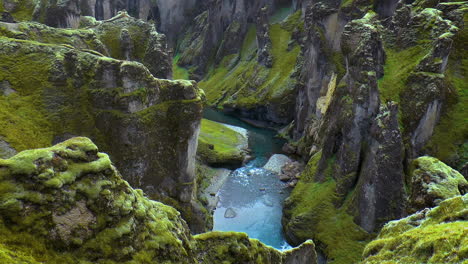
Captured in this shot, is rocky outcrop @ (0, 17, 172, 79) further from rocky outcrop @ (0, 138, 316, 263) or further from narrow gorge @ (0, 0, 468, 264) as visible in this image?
rocky outcrop @ (0, 138, 316, 263)

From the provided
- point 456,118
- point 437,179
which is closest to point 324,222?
point 456,118

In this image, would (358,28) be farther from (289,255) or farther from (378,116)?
(289,255)

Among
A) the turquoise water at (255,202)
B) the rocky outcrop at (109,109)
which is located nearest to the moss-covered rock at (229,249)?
the rocky outcrop at (109,109)

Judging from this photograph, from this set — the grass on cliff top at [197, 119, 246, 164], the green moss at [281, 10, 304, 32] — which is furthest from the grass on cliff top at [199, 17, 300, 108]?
the grass on cliff top at [197, 119, 246, 164]

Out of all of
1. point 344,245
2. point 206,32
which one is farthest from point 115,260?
point 206,32

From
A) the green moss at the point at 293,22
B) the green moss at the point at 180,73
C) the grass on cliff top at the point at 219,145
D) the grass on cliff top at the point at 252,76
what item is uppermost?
the green moss at the point at 293,22

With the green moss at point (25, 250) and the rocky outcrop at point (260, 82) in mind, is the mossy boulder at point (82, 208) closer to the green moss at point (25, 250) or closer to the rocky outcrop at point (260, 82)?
the green moss at point (25, 250)
